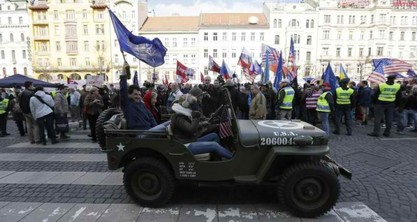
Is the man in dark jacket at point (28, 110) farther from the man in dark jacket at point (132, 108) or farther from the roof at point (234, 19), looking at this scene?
the roof at point (234, 19)

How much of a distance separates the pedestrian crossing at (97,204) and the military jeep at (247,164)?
0.25 m

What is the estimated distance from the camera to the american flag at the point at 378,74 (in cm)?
1030

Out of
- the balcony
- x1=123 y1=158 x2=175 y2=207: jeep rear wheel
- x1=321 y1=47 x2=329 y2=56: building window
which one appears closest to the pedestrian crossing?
x1=123 y1=158 x2=175 y2=207: jeep rear wheel

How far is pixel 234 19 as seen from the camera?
5219 cm

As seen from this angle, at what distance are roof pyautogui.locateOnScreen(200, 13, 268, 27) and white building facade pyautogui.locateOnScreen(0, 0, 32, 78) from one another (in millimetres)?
37283

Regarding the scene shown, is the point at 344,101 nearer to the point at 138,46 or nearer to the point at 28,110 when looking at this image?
the point at 138,46

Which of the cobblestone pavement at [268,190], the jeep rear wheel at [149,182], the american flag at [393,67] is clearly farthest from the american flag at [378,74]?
the jeep rear wheel at [149,182]

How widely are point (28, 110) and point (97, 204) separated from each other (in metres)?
5.87

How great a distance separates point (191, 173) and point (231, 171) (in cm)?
58

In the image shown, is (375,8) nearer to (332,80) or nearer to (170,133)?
(332,80)

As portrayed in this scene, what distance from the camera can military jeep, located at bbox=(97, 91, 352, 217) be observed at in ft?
11.6

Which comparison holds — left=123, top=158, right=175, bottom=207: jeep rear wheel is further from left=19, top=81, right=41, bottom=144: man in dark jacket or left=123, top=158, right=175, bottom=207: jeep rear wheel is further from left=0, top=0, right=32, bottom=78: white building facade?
left=0, top=0, right=32, bottom=78: white building facade

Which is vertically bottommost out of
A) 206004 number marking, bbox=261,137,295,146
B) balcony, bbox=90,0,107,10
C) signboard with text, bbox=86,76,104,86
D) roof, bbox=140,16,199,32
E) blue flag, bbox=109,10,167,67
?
206004 number marking, bbox=261,137,295,146

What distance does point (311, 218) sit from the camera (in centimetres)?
356
